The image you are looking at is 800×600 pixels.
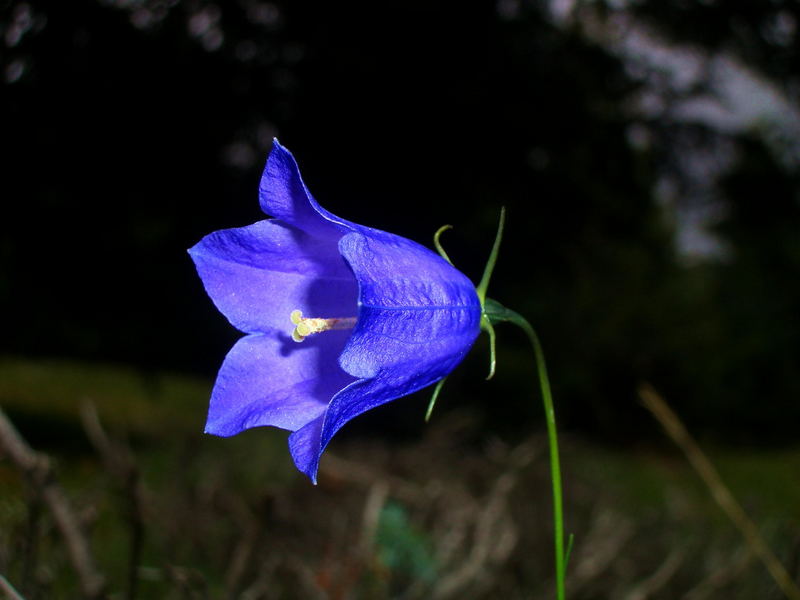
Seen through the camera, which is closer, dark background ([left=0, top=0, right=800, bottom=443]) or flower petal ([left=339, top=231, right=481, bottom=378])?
flower petal ([left=339, top=231, right=481, bottom=378])

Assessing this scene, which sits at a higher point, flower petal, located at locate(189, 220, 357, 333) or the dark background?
flower petal, located at locate(189, 220, 357, 333)

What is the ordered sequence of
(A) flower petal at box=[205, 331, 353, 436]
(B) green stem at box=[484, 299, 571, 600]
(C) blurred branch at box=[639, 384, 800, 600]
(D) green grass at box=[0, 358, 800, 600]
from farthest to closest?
1. (D) green grass at box=[0, 358, 800, 600]
2. (C) blurred branch at box=[639, 384, 800, 600]
3. (A) flower petal at box=[205, 331, 353, 436]
4. (B) green stem at box=[484, 299, 571, 600]

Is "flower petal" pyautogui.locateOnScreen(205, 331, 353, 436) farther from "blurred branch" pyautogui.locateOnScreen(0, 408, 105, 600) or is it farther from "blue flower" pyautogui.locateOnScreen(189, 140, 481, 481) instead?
"blurred branch" pyautogui.locateOnScreen(0, 408, 105, 600)

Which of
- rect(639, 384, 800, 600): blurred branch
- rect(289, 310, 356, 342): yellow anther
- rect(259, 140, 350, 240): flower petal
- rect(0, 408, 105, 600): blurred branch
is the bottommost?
rect(0, 408, 105, 600): blurred branch

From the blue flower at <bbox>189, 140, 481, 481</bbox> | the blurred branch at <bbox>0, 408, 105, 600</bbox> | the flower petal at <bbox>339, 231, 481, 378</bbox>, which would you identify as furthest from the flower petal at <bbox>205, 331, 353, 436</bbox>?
the blurred branch at <bbox>0, 408, 105, 600</bbox>

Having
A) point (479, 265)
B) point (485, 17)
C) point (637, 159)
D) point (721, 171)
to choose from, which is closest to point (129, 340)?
point (479, 265)

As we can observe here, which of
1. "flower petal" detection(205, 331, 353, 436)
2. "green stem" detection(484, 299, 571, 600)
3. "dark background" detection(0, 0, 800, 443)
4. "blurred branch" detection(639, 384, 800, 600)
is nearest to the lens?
"green stem" detection(484, 299, 571, 600)

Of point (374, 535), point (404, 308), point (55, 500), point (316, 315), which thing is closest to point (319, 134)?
point (374, 535)
